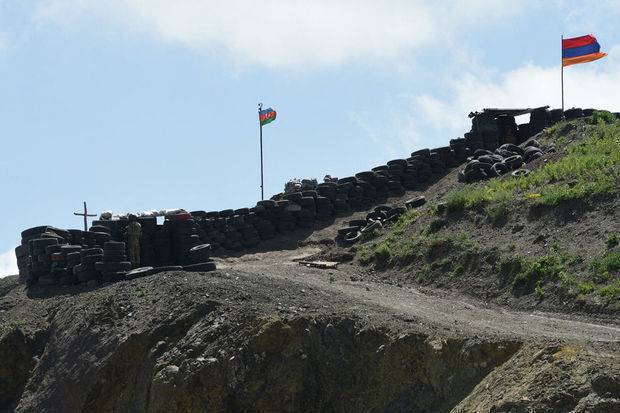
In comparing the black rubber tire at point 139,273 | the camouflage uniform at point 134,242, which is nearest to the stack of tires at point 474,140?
the camouflage uniform at point 134,242

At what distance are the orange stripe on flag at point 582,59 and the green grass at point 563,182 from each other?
6.99 meters

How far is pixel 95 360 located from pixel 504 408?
27.0 ft

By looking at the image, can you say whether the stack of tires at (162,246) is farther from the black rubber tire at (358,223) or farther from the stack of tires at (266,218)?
the black rubber tire at (358,223)

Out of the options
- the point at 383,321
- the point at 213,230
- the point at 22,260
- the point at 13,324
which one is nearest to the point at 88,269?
the point at 13,324

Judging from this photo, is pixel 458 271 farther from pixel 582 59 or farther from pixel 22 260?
pixel 582 59

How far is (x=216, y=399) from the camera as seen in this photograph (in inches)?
464

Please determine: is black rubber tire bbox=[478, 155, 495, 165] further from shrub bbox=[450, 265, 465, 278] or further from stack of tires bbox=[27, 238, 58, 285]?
stack of tires bbox=[27, 238, 58, 285]

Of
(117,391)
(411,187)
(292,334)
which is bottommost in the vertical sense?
(117,391)

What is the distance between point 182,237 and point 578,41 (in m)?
17.4

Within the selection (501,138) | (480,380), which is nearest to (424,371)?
(480,380)

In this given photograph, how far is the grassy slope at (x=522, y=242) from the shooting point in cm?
1588

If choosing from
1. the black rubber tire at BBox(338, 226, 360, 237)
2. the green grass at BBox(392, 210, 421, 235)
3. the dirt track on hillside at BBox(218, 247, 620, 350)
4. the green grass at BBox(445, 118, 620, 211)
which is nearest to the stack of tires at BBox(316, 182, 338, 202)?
the black rubber tire at BBox(338, 226, 360, 237)

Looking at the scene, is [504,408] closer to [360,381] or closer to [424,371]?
[424,371]

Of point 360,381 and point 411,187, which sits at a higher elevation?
point 411,187
